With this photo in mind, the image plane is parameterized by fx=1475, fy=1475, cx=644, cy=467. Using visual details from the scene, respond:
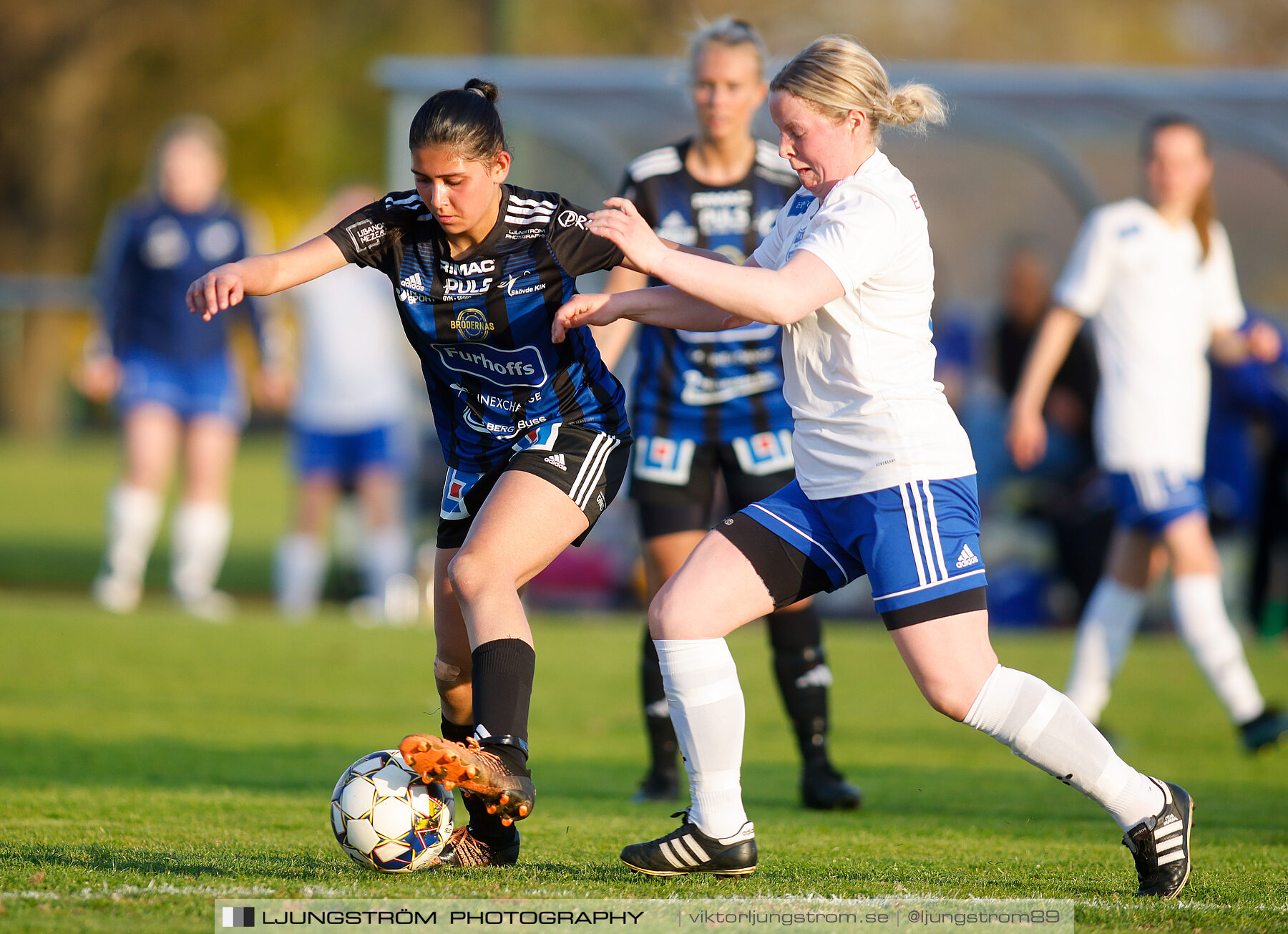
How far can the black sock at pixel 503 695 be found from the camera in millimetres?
3670

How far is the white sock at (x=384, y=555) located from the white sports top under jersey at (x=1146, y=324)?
581 centimetres

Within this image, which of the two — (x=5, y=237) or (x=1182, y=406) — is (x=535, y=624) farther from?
(x=5, y=237)

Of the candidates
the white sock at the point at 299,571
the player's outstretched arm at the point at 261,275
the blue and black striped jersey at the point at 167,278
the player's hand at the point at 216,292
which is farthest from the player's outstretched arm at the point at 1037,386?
the white sock at the point at 299,571

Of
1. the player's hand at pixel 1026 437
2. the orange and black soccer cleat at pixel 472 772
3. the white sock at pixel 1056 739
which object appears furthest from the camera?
the player's hand at pixel 1026 437

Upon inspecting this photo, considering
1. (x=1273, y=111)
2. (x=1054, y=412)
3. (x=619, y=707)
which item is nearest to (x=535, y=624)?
(x=619, y=707)

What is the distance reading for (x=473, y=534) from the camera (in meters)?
3.88

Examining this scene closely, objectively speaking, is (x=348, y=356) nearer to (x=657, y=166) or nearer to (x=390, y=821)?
(x=657, y=166)

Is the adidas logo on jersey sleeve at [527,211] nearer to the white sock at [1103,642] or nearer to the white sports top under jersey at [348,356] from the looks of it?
the white sock at [1103,642]

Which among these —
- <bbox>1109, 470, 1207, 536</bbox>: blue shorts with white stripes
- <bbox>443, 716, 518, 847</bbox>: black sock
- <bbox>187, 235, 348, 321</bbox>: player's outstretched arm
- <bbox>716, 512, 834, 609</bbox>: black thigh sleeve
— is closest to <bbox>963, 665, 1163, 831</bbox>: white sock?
<bbox>716, 512, 834, 609</bbox>: black thigh sleeve

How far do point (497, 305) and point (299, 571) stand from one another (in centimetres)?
731

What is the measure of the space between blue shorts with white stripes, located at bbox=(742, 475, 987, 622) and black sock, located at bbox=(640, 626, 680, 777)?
1873 millimetres

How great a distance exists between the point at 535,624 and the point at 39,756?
527cm

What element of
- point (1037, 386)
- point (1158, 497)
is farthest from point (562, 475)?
point (1158, 497)

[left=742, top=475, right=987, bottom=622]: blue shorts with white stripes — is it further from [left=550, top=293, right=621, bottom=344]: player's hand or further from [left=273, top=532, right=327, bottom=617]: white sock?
[left=273, top=532, right=327, bottom=617]: white sock
